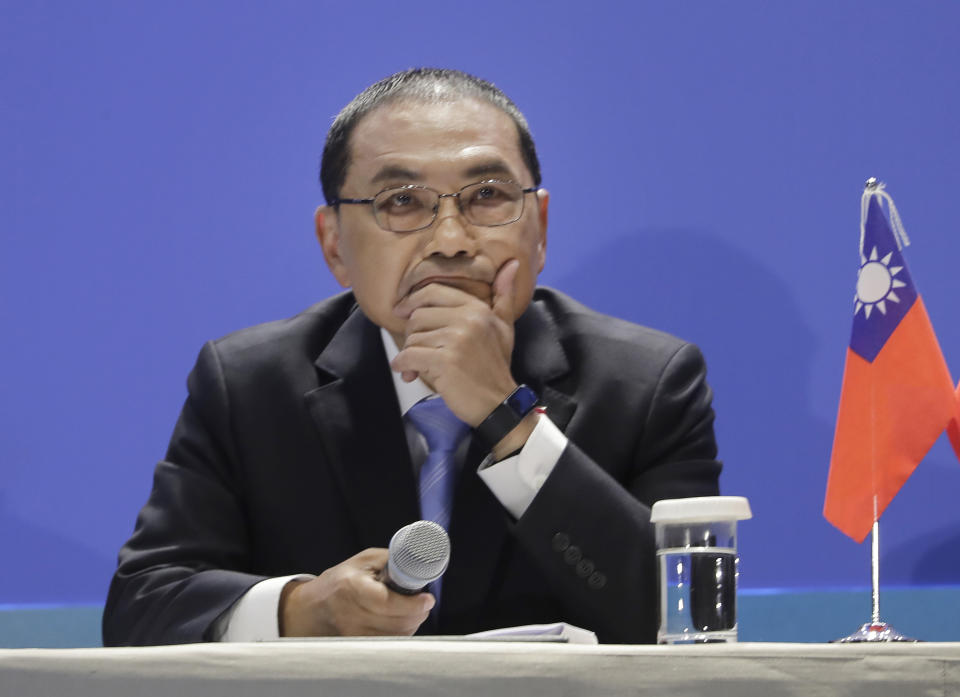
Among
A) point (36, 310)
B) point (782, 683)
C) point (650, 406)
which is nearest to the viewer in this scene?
point (782, 683)

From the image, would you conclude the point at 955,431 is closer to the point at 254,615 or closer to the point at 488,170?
the point at 488,170

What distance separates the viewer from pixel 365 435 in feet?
6.26

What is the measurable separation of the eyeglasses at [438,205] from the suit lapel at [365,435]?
0.84 feet

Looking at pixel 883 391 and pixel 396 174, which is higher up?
pixel 396 174

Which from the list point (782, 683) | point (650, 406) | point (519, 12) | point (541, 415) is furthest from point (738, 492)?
point (782, 683)

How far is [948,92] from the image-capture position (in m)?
2.52

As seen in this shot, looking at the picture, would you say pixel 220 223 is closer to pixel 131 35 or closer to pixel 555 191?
pixel 131 35

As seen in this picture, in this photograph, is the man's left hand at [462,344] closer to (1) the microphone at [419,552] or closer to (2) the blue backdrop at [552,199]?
(1) the microphone at [419,552]

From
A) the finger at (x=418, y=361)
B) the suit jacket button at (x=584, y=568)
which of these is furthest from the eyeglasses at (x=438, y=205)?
the suit jacket button at (x=584, y=568)

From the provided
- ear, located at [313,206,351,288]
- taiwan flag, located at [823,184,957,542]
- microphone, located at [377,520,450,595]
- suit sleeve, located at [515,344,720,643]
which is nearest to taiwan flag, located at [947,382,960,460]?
taiwan flag, located at [823,184,957,542]

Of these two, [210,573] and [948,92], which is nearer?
[210,573]

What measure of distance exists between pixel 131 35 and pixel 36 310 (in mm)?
658

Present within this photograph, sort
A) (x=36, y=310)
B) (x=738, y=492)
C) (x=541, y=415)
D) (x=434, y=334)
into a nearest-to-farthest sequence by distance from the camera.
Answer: (x=541, y=415), (x=434, y=334), (x=738, y=492), (x=36, y=310)

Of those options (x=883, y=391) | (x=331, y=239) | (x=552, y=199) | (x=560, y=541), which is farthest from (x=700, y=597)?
(x=552, y=199)
